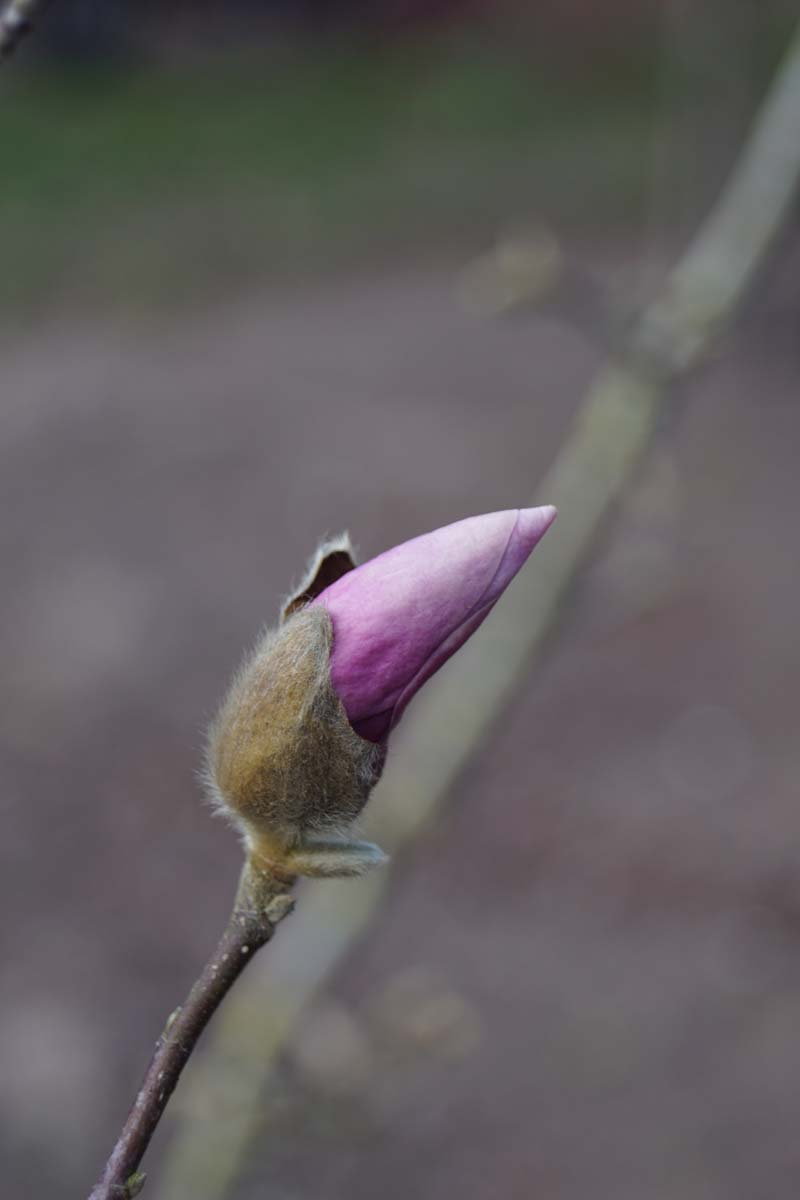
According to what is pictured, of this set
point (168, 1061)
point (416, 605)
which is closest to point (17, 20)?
point (416, 605)

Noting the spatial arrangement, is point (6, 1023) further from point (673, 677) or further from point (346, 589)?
point (346, 589)

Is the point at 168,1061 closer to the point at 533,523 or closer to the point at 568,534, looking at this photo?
the point at 533,523

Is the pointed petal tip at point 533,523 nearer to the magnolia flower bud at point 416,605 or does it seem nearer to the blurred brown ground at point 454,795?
the magnolia flower bud at point 416,605

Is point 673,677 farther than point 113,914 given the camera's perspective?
Answer: Yes

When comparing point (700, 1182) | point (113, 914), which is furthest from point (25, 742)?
point (700, 1182)

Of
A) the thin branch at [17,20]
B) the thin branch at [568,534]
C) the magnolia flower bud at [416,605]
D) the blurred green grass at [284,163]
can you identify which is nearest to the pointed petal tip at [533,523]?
the magnolia flower bud at [416,605]
